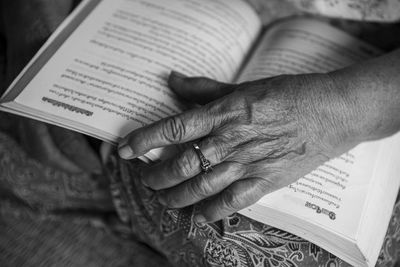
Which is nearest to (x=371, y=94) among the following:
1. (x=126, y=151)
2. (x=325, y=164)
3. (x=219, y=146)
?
(x=325, y=164)

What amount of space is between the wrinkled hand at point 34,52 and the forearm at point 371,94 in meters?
0.51

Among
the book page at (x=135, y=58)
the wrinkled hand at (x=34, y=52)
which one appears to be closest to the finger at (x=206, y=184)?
the book page at (x=135, y=58)

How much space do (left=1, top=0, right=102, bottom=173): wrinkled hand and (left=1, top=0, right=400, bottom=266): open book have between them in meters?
0.03

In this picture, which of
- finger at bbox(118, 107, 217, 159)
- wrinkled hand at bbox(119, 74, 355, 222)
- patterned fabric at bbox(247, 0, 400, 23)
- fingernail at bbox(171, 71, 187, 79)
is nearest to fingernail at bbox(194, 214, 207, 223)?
wrinkled hand at bbox(119, 74, 355, 222)

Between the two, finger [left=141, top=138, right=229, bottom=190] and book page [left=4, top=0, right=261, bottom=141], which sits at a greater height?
book page [left=4, top=0, right=261, bottom=141]

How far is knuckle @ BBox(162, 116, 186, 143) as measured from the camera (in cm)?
60

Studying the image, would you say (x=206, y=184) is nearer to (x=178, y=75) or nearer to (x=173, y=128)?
(x=173, y=128)

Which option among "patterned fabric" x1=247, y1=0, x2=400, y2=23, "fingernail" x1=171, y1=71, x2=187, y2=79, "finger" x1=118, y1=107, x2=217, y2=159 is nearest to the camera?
"finger" x1=118, y1=107, x2=217, y2=159

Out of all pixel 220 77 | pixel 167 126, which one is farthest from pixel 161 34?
pixel 167 126

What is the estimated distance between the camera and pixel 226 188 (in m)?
0.62

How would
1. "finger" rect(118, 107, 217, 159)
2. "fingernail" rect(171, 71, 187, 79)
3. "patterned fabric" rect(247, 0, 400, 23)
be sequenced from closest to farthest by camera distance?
"finger" rect(118, 107, 217, 159) < "fingernail" rect(171, 71, 187, 79) < "patterned fabric" rect(247, 0, 400, 23)

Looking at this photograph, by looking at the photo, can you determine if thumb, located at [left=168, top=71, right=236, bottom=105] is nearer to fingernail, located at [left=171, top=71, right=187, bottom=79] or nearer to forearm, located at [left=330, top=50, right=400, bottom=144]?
fingernail, located at [left=171, top=71, right=187, bottom=79]

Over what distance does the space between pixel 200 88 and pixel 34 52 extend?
32 cm

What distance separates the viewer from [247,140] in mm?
634
